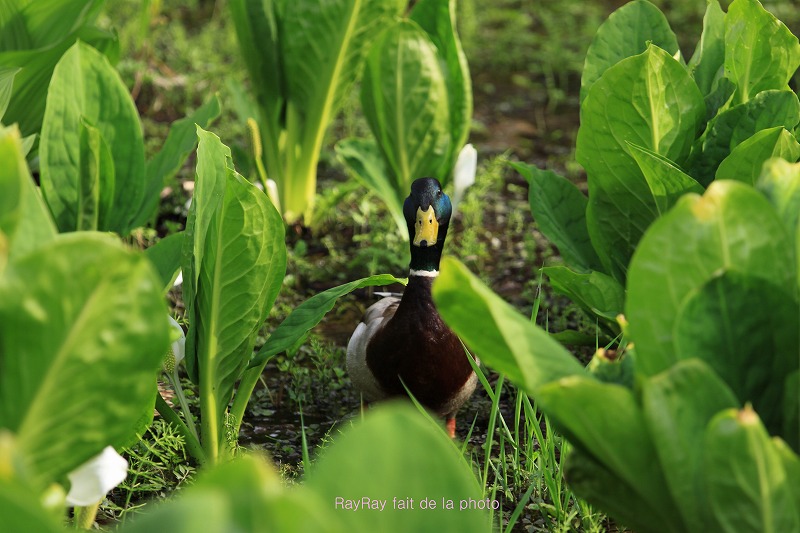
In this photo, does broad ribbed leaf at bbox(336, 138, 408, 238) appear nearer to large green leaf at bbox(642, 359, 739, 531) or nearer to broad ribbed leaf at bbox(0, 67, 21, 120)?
broad ribbed leaf at bbox(0, 67, 21, 120)

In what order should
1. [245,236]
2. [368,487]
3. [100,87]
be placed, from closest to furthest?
1. [368,487]
2. [245,236]
3. [100,87]

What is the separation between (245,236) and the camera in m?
1.68

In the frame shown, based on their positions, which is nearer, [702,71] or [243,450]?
[243,450]

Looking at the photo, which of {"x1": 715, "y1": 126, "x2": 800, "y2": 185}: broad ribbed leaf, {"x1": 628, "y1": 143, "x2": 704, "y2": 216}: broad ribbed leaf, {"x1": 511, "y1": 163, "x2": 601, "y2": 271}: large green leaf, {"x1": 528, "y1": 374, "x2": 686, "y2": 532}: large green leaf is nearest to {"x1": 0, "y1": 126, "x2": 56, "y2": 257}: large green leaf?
{"x1": 528, "y1": 374, "x2": 686, "y2": 532}: large green leaf

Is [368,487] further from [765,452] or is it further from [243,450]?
[243,450]

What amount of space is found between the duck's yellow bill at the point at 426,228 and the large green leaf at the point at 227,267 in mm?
405

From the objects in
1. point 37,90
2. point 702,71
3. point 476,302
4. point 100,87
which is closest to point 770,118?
point 702,71

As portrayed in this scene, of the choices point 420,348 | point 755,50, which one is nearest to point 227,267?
point 420,348

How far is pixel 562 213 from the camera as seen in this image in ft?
7.67

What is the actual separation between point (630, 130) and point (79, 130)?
1110mm

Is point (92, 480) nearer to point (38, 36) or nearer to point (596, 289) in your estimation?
point (596, 289)

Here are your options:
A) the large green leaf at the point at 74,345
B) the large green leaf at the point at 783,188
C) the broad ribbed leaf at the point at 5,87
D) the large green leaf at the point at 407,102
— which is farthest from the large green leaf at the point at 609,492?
the large green leaf at the point at 407,102

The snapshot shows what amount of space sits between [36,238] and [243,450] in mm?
980

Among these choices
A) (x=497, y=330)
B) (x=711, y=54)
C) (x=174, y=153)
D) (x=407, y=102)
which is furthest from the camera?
(x=407, y=102)
